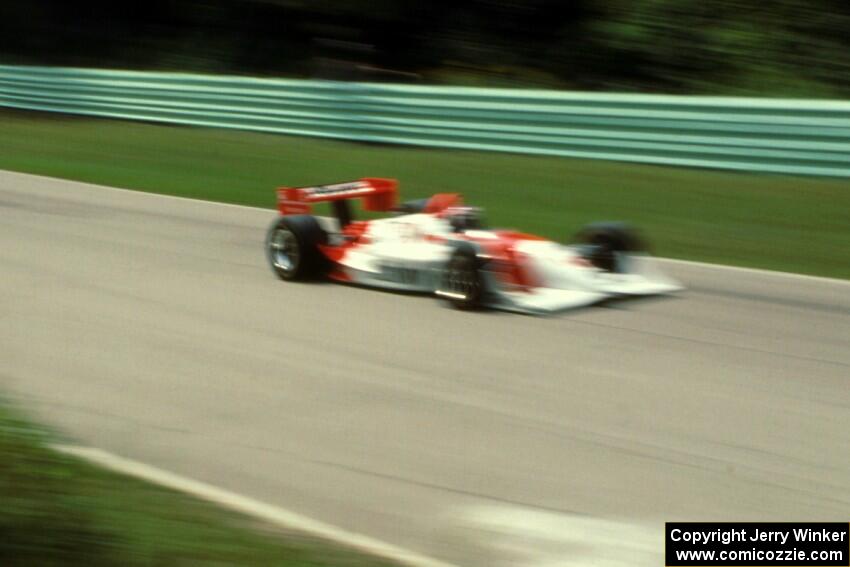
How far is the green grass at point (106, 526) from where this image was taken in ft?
12.5

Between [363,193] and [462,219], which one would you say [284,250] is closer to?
[363,193]

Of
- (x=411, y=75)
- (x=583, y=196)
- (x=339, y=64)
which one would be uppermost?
(x=411, y=75)

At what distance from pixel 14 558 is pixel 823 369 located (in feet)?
16.8

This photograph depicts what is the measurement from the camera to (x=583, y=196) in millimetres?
14570

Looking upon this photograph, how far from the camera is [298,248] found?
33.7 ft

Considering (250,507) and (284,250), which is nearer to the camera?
(250,507)

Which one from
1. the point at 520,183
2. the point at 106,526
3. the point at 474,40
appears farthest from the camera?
the point at 474,40

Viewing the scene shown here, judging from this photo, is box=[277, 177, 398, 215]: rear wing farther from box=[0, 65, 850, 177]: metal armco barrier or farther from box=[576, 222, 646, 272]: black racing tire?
box=[0, 65, 850, 177]: metal armco barrier

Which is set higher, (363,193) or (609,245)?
(363,193)

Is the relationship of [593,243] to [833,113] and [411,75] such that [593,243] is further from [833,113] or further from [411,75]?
[411,75]

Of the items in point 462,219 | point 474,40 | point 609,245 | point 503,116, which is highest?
point 474,40

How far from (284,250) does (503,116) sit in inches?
285

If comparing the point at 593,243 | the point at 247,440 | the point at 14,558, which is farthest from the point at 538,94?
the point at 14,558

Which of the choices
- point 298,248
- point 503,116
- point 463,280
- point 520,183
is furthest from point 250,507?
point 503,116
